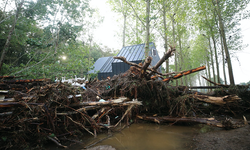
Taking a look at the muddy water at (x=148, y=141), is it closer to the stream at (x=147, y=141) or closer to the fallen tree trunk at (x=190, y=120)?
the stream at (x=147, y=141)

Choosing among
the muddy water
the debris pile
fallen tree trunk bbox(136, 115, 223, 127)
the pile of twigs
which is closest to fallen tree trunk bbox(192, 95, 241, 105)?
the debris pile

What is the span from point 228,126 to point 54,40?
1379 cm

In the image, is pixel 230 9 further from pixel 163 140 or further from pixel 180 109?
pixel 163 140

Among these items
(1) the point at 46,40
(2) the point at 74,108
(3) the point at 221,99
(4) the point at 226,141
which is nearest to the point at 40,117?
(2) the point at 74,108

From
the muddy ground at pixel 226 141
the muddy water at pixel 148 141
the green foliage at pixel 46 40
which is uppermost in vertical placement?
the green foliage at pixel 46 40

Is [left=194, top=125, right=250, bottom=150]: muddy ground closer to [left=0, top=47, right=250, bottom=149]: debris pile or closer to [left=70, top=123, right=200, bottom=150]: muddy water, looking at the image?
[left=70, top=123, right=200, bottom=150]: muddy water

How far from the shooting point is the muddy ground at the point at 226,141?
8.33 ft

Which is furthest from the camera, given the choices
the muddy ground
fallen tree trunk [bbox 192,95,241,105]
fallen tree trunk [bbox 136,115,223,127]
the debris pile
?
fallen tree trunk [bbox 192,95,241,105]

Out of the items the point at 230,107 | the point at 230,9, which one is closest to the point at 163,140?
the point at 230,107

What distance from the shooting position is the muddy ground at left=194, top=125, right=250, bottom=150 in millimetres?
2537

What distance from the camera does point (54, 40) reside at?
40.8 feet

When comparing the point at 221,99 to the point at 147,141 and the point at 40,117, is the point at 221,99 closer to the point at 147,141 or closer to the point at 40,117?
→ the point at 147,141

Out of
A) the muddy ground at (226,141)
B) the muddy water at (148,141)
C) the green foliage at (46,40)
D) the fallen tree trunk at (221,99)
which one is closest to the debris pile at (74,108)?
the fallen tree trunk at (221,99)

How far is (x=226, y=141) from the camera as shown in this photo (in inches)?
111
